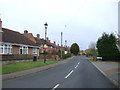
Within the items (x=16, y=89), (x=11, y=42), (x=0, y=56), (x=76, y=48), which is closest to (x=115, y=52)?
(x=11, y=42)

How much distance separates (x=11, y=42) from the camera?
95.7 ft

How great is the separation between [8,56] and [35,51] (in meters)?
14.5

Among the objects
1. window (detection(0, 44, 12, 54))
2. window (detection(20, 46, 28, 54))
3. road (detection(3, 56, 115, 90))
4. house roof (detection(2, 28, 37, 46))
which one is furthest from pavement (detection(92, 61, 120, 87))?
window (detection(20, 46, 28, 54))

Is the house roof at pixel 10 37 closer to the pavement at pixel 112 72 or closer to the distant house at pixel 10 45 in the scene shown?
the distant house at pixel 10 45

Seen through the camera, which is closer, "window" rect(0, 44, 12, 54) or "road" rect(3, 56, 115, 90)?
"road" rect(3, 56, 115, 90)

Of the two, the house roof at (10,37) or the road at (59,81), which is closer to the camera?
the road at (59,81)

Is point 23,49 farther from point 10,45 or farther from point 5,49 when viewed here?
point 5,49

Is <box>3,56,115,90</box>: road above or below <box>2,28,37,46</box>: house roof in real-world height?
below

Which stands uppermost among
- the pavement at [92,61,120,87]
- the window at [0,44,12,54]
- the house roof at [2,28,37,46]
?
the house roof at [2,28,37,46]

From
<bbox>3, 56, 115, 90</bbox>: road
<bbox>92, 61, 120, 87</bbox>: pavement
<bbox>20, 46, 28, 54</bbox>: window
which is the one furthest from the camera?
<bbox>20, 46, 28, 54</bbox>: window

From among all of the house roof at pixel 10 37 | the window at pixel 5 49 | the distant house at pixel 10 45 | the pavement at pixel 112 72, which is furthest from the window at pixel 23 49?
the pavement at pixel 112 72

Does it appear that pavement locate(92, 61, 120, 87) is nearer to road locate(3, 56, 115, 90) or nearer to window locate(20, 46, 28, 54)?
road locate(3, 56, 115, 90)

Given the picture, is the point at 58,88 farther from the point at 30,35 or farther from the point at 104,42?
the point at 30,35

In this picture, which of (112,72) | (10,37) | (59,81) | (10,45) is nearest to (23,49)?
(10,37)
